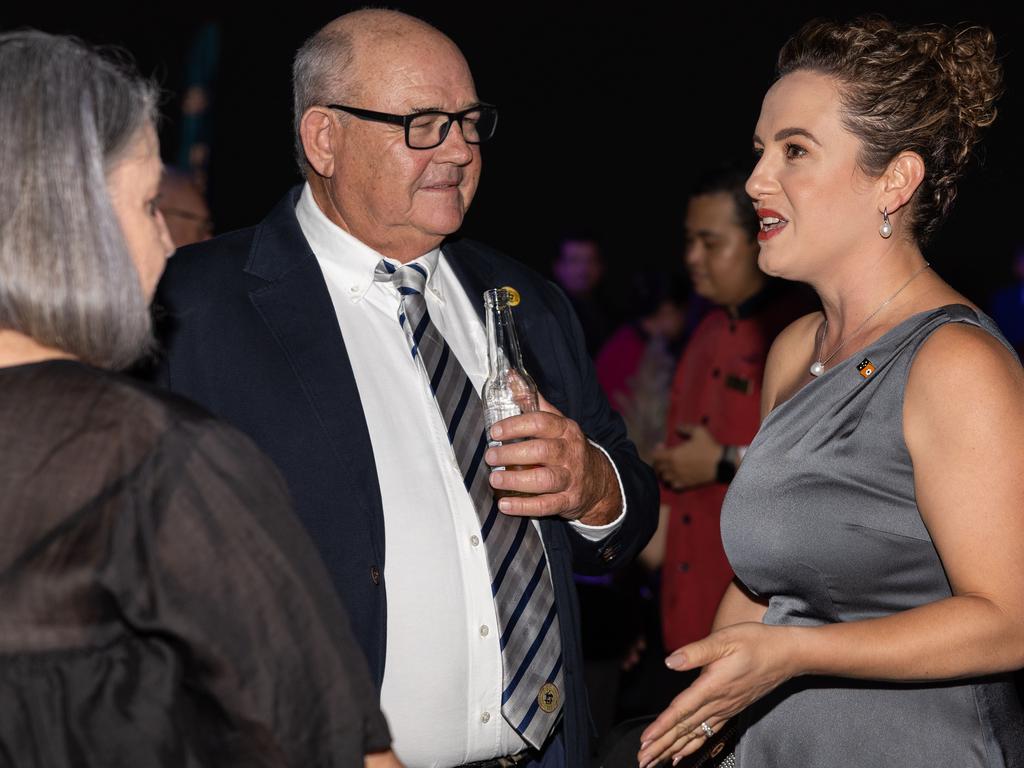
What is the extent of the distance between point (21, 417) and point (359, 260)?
1.15 meters

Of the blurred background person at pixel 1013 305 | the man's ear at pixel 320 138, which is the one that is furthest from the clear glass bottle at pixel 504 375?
the blurred background person at pixel 1013 305

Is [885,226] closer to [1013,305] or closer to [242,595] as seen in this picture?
[242,595]

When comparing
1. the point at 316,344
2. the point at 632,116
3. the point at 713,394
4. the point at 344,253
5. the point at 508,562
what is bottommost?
the point at 713,394

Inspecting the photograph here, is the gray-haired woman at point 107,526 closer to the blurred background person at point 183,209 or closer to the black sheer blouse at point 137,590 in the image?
the black sheer blouse at point 137,590

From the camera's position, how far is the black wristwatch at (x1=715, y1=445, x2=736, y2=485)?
3.59 meters

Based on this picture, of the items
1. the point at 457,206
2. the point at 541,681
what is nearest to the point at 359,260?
the point at 457,206

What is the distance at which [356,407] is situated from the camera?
2.03m

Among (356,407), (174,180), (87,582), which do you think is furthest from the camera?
(174,180)

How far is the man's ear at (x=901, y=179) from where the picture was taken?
1.92 metres

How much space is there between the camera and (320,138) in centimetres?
232

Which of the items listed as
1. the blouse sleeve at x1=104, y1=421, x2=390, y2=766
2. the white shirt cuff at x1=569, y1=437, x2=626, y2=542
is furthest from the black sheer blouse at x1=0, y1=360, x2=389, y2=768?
the white shirt cuff at x1=569, y1=437, x2=626, y2=542

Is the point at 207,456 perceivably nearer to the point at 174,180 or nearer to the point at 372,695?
the point at 372,695

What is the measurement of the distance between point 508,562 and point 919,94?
1137mm

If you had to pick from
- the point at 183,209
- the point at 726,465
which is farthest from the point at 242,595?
the point at 726,465
